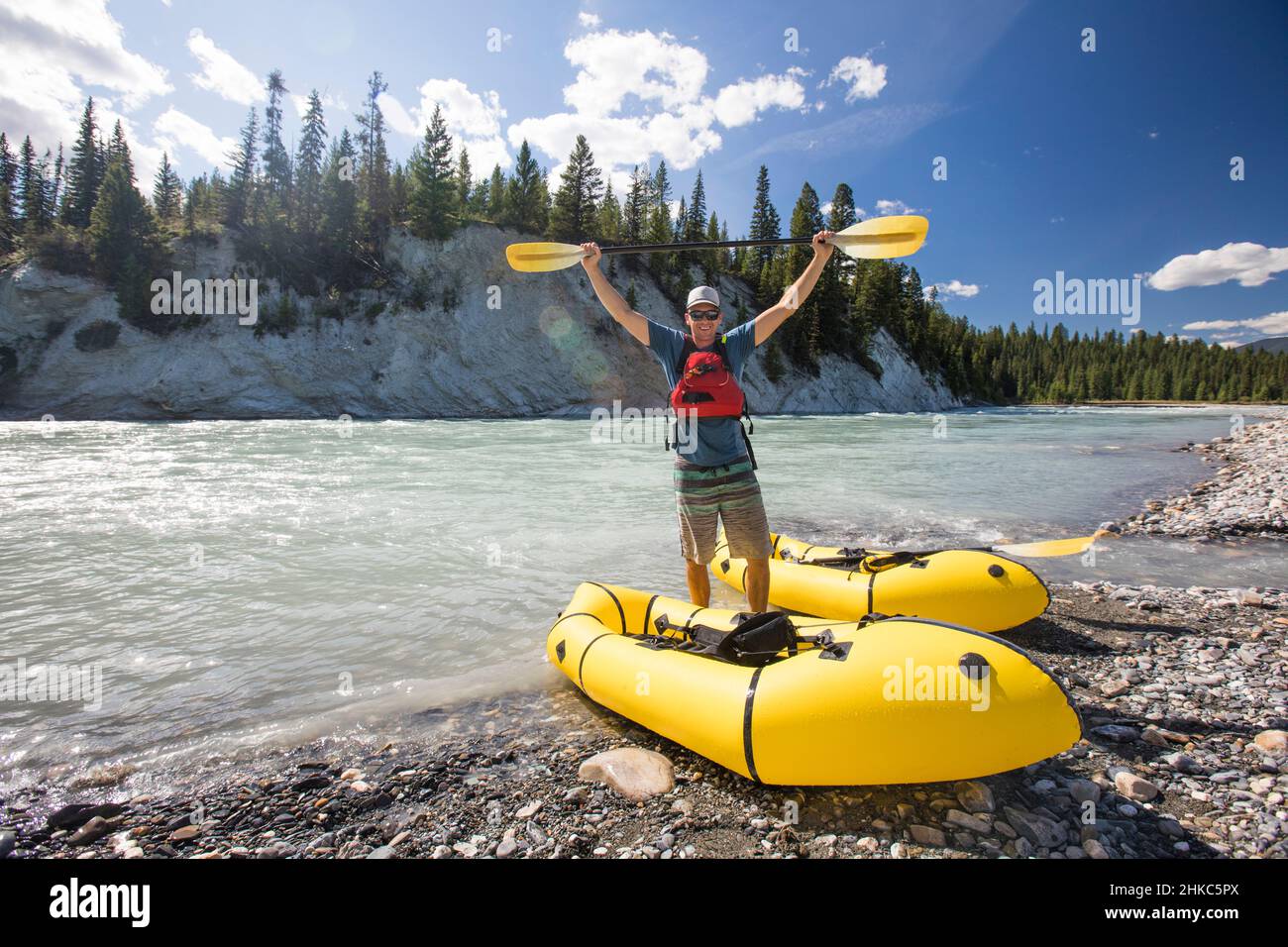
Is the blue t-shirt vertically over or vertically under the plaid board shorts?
over

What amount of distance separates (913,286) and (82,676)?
66555 millimetres

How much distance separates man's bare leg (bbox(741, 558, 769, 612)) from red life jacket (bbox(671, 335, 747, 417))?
0.99 meters

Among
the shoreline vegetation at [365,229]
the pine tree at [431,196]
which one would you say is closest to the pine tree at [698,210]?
the shoreline vegetation at [365,229]

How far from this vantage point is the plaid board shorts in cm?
349

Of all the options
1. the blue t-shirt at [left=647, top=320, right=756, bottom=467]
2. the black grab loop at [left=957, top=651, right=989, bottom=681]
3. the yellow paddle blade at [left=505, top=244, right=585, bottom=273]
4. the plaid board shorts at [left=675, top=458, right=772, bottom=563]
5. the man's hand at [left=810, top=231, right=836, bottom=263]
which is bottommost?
the black grab loop at [left=957, top=651, right=989, bottom=681]

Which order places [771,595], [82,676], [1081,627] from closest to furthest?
[82,676], [1081,627], [771,595]

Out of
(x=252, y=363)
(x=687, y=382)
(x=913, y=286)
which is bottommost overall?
(x=687, y=382)

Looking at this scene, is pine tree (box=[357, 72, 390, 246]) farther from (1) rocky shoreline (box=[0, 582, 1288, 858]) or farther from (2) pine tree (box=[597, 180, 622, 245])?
(1) rocky shoreline (box=[0, 582, 1288, 858])

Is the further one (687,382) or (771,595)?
(771,595)

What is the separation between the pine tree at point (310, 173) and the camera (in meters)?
37.6

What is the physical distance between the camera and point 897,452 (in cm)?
1648
